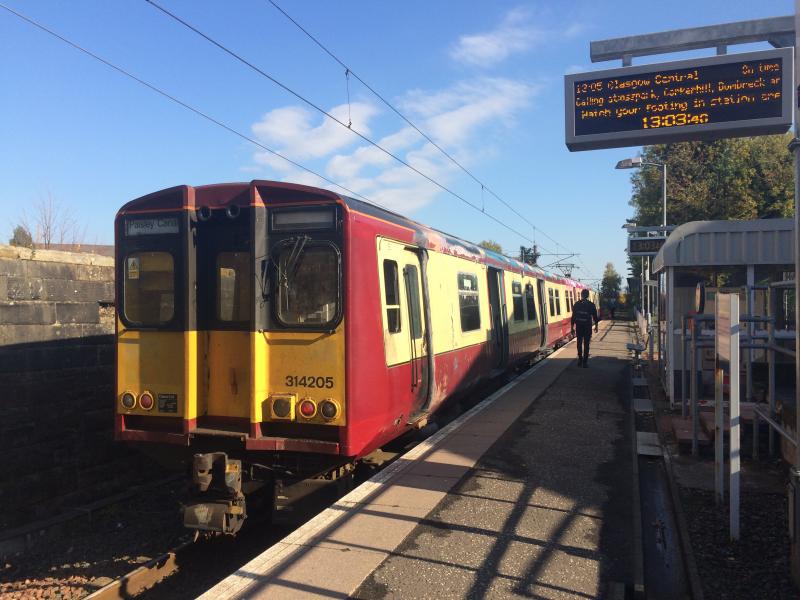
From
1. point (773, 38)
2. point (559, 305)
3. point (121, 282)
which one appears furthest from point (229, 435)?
point (559, 305)

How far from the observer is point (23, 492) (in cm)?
707

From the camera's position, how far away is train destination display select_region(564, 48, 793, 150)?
8523 mm

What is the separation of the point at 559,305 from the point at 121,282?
18098 millimetres

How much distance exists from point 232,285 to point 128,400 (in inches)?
57.3

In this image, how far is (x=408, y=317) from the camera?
6.67 m

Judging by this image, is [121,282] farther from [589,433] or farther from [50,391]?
[589,433]

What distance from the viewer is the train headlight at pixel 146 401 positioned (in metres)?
5.71

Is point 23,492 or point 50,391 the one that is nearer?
point 23,492

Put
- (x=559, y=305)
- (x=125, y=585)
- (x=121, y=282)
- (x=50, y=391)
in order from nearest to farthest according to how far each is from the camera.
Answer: (x=125, y=585) < (x=121, y=282) < (x=50, y=391) < (x=559, y=305)

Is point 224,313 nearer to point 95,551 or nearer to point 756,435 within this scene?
point 95,551

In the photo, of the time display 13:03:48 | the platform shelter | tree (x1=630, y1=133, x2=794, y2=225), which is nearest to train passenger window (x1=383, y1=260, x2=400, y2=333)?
the platform shelter

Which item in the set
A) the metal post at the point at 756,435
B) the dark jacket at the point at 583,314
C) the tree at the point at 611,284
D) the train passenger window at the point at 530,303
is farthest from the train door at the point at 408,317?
the tree at the point at 611,284

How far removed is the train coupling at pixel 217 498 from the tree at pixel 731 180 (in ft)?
105

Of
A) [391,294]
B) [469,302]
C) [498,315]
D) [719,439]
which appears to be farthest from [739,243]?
[391,294]
